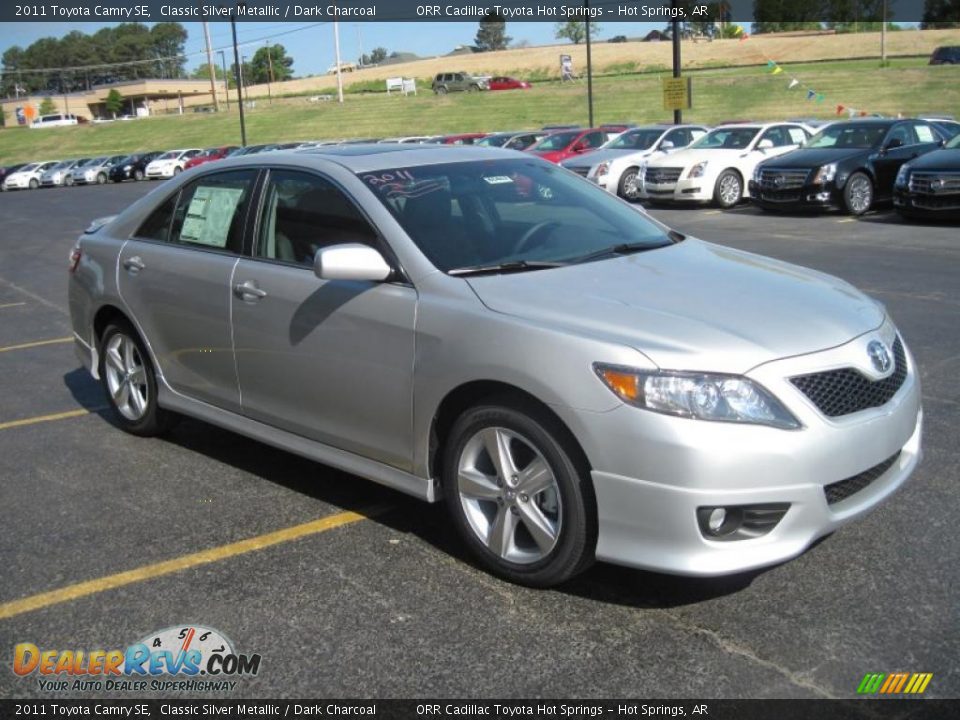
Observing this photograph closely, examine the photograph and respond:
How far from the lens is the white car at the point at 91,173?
4812 centimetres

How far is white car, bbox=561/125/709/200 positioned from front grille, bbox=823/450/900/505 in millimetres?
17213

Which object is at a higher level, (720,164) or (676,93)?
Result: (676,93)

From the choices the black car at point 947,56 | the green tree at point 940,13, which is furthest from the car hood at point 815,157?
the green tree at point 940,13

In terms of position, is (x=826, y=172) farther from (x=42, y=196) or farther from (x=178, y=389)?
(x=42, y=196)

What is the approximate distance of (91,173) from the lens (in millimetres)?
48156

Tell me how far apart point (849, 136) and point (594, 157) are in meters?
5.66

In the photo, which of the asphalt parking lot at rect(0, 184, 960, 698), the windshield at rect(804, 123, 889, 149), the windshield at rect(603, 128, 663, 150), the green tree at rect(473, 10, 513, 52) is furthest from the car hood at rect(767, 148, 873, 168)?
the green tree at rect(473, 10, 513, 52)

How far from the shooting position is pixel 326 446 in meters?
4.50

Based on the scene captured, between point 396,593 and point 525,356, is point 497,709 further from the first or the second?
point 525,356

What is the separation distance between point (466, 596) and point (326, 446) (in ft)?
3.64

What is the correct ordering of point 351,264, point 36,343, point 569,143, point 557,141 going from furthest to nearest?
point 557,141, point 569,143, point 36,343, point 351,264

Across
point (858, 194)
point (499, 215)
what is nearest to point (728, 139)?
point (858, 194)

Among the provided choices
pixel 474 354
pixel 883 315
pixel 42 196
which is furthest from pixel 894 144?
pixel 42 196

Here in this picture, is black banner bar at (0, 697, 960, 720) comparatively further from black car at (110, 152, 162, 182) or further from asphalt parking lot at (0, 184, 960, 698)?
black car at (110, 152, 162, 182)
